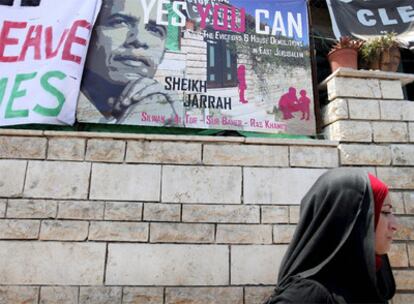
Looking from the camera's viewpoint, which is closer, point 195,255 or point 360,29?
point 195,255

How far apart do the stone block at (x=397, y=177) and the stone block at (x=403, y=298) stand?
109cm

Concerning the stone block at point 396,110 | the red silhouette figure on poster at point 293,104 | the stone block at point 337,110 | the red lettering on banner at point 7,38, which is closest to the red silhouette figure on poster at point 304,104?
the red silhouette figure on poster at point 293,104

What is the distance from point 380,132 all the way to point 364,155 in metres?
0.36

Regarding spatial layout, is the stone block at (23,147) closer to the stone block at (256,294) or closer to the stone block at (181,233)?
the stone block at (181,233)

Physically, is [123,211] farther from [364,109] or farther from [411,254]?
[411,254]

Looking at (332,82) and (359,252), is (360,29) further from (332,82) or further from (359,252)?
(359,252)

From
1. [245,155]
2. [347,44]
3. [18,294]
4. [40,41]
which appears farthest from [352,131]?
[18,294]

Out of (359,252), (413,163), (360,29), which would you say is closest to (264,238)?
(413,163)

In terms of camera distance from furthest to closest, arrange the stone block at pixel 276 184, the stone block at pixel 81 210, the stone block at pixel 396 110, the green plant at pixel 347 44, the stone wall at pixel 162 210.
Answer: the green plant at pixel 347 44
the stone block at pixel 396 110
the stone block at pixel 276 184
the stone block at pixel 81 210
the stone wall at pixel 162 210

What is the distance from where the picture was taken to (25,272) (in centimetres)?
325

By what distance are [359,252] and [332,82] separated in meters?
3.09

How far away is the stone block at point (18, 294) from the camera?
3.18 m

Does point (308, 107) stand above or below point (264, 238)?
above

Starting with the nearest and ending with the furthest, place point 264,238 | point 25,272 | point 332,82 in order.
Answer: point 25,272 < point 264,238 < point 332,82
